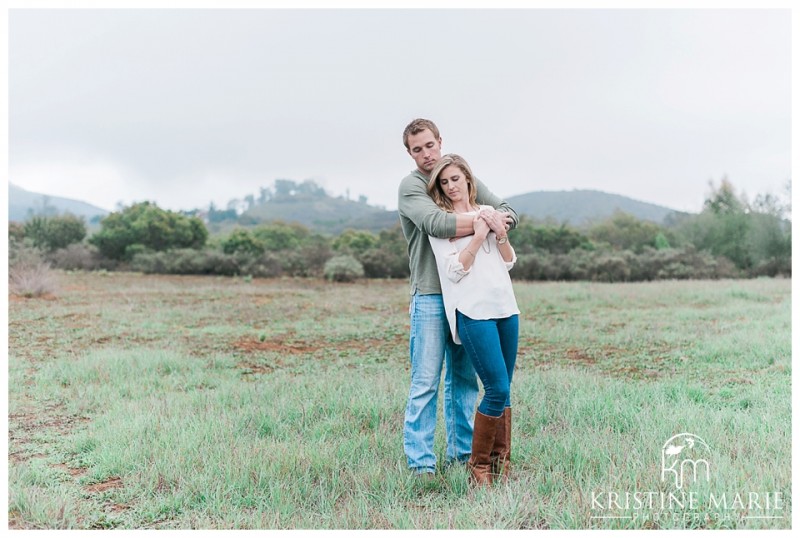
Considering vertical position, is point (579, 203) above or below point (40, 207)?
above

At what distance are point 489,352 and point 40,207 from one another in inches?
679

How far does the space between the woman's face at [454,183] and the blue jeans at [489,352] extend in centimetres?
46

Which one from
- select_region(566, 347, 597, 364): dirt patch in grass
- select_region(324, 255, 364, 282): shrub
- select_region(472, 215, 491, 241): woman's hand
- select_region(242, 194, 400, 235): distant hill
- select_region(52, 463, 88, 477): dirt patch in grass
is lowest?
select_region(52, 463, 88, 477): dirt patch in grass

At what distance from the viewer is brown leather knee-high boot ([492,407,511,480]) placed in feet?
8.45

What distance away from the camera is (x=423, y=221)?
2.44 meters

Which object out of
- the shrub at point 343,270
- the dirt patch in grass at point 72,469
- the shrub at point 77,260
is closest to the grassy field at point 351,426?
the dirt patch in grass at point 72,469

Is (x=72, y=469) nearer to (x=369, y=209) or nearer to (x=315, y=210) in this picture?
(x=315, y=210)

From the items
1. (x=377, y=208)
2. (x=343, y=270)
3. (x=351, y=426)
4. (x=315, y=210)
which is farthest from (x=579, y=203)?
(x=351, y=426)

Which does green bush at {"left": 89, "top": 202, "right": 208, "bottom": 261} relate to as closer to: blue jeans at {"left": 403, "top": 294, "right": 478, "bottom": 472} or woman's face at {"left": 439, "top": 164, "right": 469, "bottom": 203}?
blue jeans at {"left": 403, "top": 294, "right": 478, "bottom": 472}

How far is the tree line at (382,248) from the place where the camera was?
1329 centimetres

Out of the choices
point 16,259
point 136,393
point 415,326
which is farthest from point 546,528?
point 16,259

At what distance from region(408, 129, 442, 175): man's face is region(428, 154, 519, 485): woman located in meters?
0.06

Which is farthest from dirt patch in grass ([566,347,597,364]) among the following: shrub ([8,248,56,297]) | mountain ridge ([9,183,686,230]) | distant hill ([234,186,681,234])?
distant hill ([234,186,681,234])

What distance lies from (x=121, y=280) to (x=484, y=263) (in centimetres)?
Answer: 1098
